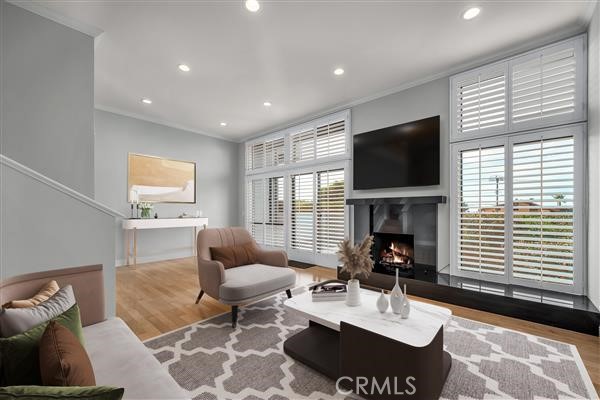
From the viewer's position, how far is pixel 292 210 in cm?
524

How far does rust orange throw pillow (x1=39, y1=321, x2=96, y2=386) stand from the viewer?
77 cm

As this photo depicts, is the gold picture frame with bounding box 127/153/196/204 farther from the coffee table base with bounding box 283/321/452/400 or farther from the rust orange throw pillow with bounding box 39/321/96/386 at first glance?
the coffee table base with bounding box 283/321/452/400

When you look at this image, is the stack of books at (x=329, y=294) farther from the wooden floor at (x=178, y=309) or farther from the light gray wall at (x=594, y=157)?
the light gray wall at (x=594, y=157)

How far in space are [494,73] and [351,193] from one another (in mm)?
2358

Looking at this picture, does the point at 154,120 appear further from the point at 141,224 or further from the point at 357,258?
the point at 357,258

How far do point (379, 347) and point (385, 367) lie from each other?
10 centimetres

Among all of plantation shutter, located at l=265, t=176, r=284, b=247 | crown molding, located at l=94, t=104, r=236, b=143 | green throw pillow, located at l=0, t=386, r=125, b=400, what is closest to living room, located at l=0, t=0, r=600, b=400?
green throw pillow, located at l=0, t=386, r=125, b=400

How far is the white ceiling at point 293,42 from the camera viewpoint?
229 cm

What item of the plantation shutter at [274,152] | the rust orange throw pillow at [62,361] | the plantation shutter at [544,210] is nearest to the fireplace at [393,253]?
the plantation shutter at [544,210]

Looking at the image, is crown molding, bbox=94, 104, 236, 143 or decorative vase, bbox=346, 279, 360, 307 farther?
crown molding, bbox=94, 104, 236, 143

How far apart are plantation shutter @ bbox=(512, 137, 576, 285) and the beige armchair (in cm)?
252

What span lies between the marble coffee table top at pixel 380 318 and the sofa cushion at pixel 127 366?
35.5 inches

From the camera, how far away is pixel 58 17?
7.76 ft

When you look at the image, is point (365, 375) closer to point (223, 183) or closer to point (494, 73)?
point (494, 73)
